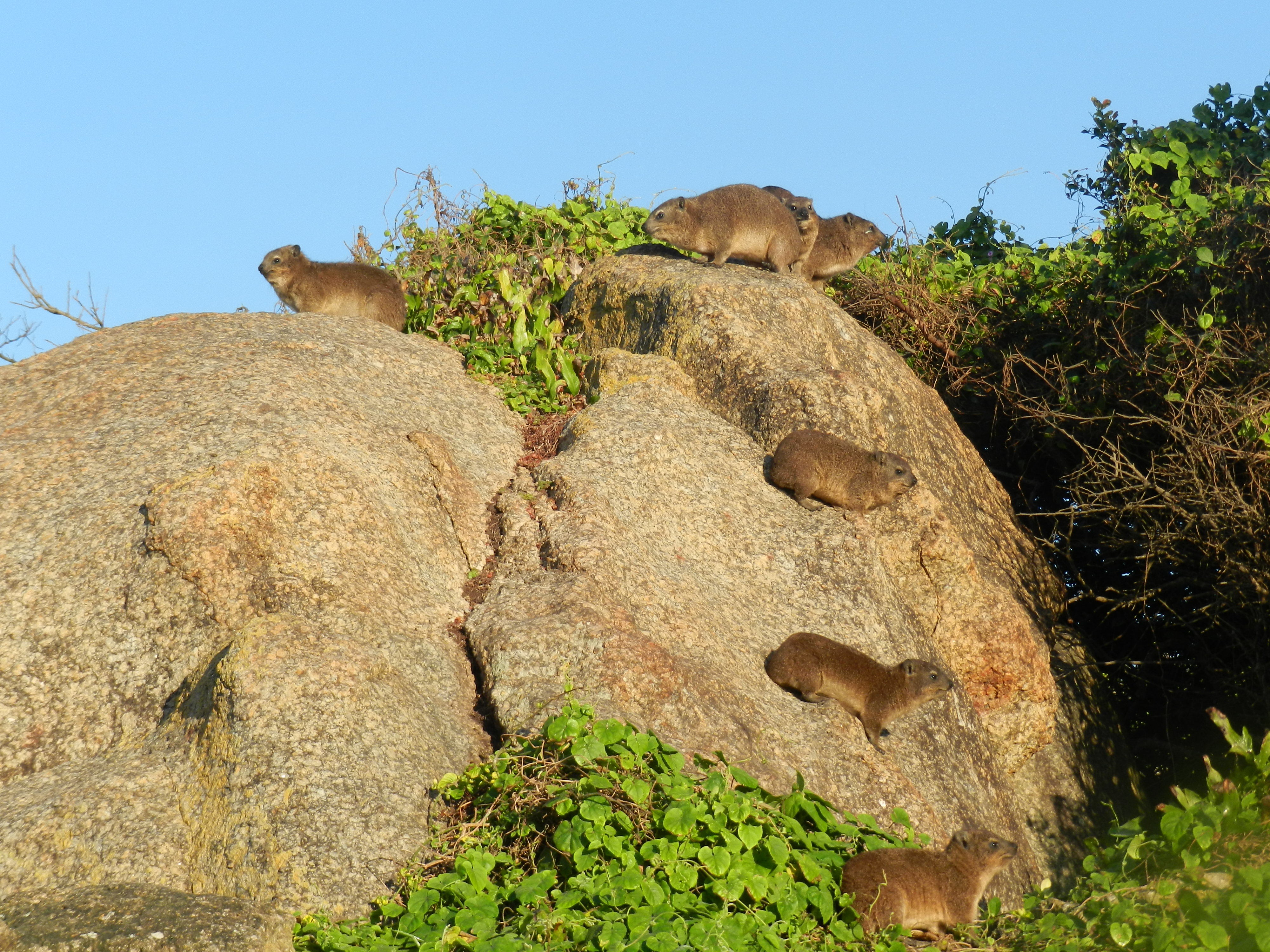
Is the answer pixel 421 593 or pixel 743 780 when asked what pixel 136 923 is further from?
pixel 743 780

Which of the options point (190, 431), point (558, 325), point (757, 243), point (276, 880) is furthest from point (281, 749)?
point (757, 243)

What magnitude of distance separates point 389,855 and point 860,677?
2.80 metres

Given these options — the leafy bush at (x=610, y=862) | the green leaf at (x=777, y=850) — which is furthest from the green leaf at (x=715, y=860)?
the green leaf at (x=777, y=850)

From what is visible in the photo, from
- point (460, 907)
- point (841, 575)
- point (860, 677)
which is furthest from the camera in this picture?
point (841, 575)

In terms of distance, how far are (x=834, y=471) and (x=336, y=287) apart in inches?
185

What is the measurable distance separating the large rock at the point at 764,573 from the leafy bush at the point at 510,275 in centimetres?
48

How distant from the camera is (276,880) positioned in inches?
182

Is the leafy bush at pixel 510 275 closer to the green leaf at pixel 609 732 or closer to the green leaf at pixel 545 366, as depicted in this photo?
the green leaf at pixel 545 366

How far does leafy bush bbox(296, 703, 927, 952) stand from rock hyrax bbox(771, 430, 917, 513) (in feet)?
8.99

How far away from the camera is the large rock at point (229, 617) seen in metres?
4.79

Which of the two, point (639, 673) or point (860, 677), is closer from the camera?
point (639, 673)

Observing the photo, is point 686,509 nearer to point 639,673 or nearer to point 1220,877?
point 639,673

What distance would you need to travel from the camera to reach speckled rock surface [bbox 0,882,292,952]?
406 cm

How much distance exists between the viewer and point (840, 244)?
33.9 ft
